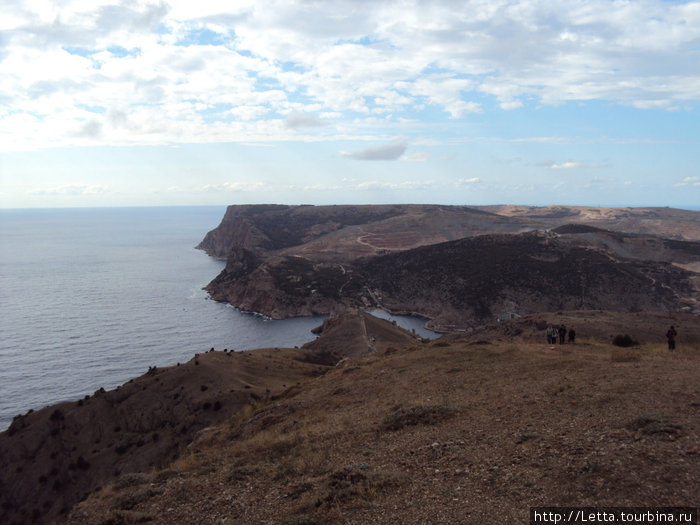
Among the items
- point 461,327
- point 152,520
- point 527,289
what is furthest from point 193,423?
point 527,289

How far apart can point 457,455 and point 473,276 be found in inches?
3150

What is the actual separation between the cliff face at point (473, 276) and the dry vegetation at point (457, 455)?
6287 centimetres

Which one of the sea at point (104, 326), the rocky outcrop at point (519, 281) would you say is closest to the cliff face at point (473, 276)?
the rocky outcrop at point (519, 281)

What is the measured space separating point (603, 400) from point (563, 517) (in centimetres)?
571

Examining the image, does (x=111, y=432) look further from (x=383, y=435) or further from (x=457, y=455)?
(x=457, y=455)

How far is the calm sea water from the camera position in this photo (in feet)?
164

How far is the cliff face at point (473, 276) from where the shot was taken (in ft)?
253

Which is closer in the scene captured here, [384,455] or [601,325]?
[384,455]

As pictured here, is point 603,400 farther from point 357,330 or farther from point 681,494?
point 357,330

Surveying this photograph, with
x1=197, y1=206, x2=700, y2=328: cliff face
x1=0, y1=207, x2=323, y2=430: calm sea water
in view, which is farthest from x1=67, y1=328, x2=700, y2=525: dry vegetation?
x1=197, y1=206, x2=700, y2=328: cliff face

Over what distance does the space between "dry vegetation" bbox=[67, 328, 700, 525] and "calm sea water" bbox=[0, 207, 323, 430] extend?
125 ft

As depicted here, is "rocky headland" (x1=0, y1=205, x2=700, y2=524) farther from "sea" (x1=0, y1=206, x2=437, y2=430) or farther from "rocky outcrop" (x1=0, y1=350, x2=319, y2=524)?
"sea" (x1=0, y1=206, x2=437, y2=430)

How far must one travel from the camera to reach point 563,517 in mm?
6941

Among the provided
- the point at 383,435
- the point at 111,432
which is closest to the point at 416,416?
the point at 383,435
